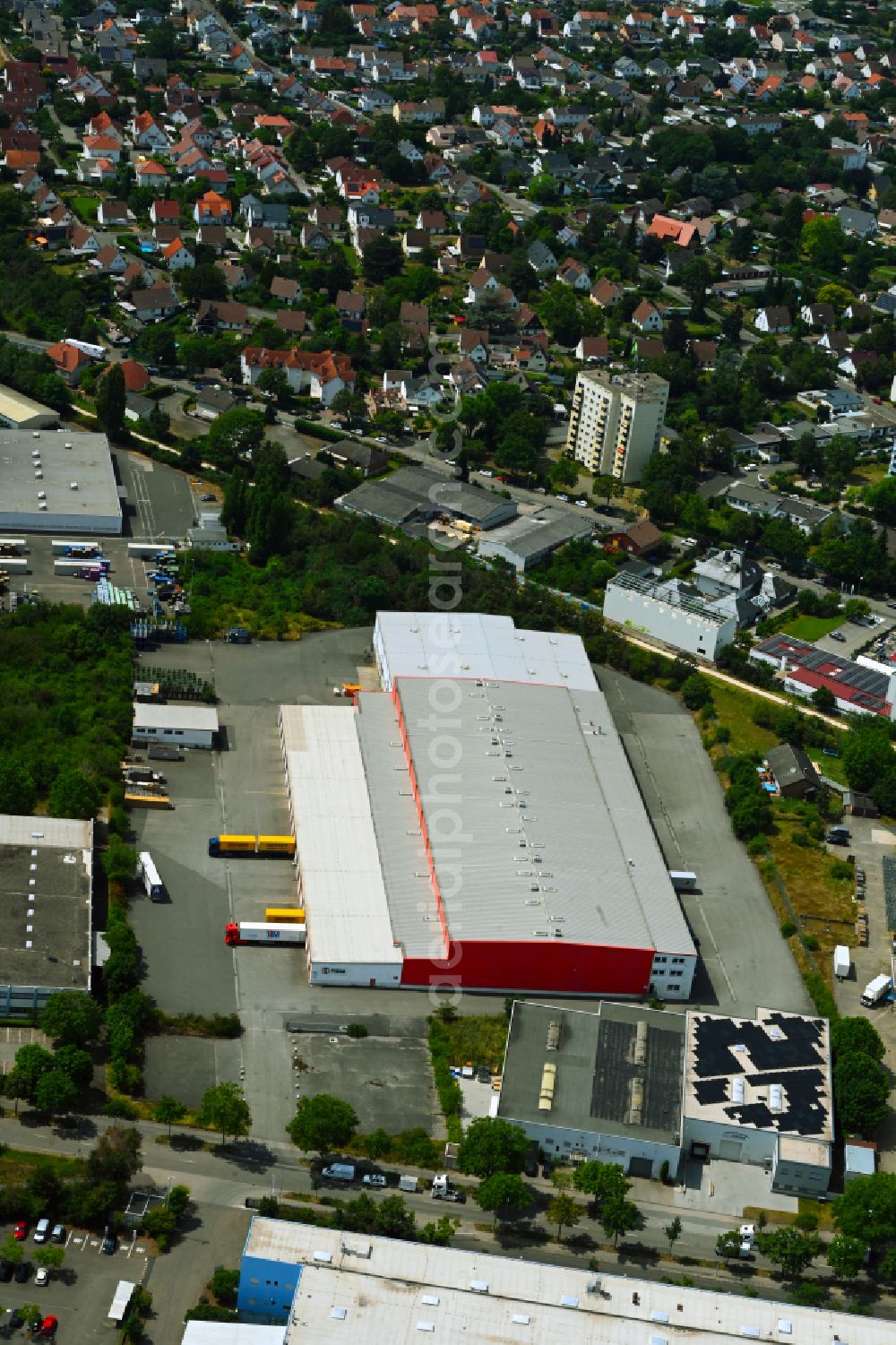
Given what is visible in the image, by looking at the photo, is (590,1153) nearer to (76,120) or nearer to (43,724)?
(43,724)

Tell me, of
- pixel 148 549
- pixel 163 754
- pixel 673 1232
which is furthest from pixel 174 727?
pixel 673 1232

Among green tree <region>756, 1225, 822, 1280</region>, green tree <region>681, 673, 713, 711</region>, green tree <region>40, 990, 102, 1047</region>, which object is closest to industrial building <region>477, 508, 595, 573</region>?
green tree <region>681, 673, 713, 711</region>

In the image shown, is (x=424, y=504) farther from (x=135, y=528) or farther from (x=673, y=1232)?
(x=673, y=1232)

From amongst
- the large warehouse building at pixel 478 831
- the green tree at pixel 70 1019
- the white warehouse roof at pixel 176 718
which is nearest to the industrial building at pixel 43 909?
the green tree at pixel 70 1019

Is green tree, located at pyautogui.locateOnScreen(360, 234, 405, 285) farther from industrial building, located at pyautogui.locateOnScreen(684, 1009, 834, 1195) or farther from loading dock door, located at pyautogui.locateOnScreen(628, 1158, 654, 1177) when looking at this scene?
loading dock door, located at pyautogui.locateOnScreen(628, 1158, 654, 1177)

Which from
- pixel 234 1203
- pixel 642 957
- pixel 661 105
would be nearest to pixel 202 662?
pixel 642 957
